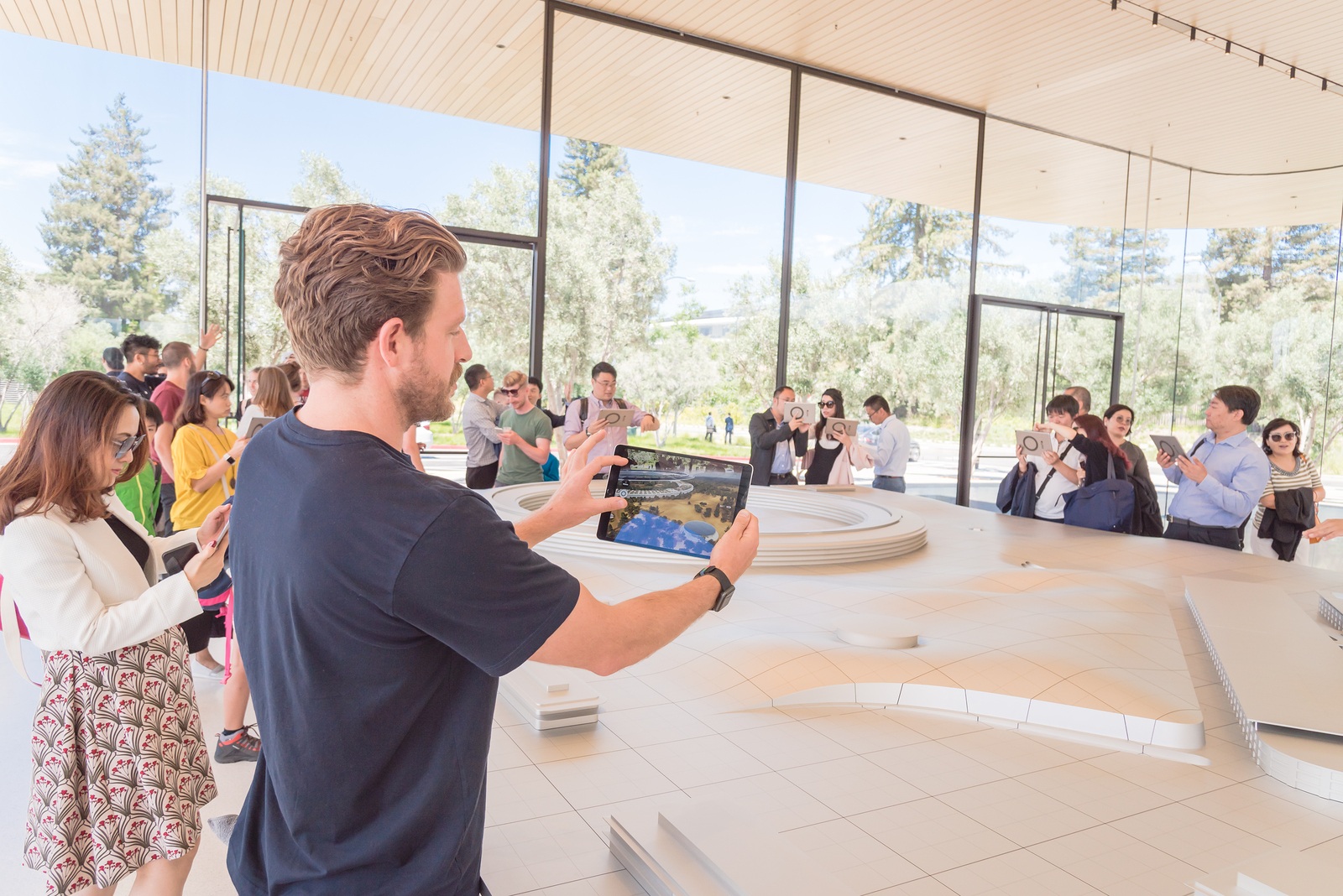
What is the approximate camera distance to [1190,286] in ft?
39.2

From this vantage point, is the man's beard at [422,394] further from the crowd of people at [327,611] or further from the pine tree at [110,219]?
the pine tree at [110,219]

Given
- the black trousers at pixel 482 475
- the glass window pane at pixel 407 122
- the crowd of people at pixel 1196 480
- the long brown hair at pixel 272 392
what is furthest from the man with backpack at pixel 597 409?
the crowd of people at pixel 1196 480

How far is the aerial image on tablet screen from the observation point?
2.22 m

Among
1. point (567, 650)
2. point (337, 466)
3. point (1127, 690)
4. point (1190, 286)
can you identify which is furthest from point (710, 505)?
point (1190, 286)

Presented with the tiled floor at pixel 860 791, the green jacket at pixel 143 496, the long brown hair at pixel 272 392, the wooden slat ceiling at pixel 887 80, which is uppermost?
the wooden slat ceiling at pixel 887 80

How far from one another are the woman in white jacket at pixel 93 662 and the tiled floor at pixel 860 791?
2.19 feet

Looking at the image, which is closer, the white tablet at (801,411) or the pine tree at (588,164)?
the white tablet at (801,411)

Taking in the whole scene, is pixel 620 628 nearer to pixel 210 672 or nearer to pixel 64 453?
pixel 64 453

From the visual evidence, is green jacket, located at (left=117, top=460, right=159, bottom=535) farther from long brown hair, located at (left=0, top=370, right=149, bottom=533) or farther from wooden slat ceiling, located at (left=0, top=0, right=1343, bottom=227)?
wooden slat ceiling, located at (left=0, top=0, right=1343, bottom=227)

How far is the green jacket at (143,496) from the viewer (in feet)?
13.2

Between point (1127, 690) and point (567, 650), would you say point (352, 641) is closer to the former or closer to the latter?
point (567, 650)

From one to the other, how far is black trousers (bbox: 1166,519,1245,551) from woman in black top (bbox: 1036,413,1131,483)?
60cm

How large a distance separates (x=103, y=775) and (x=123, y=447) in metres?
0.81

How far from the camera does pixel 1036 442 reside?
22.2 feet
